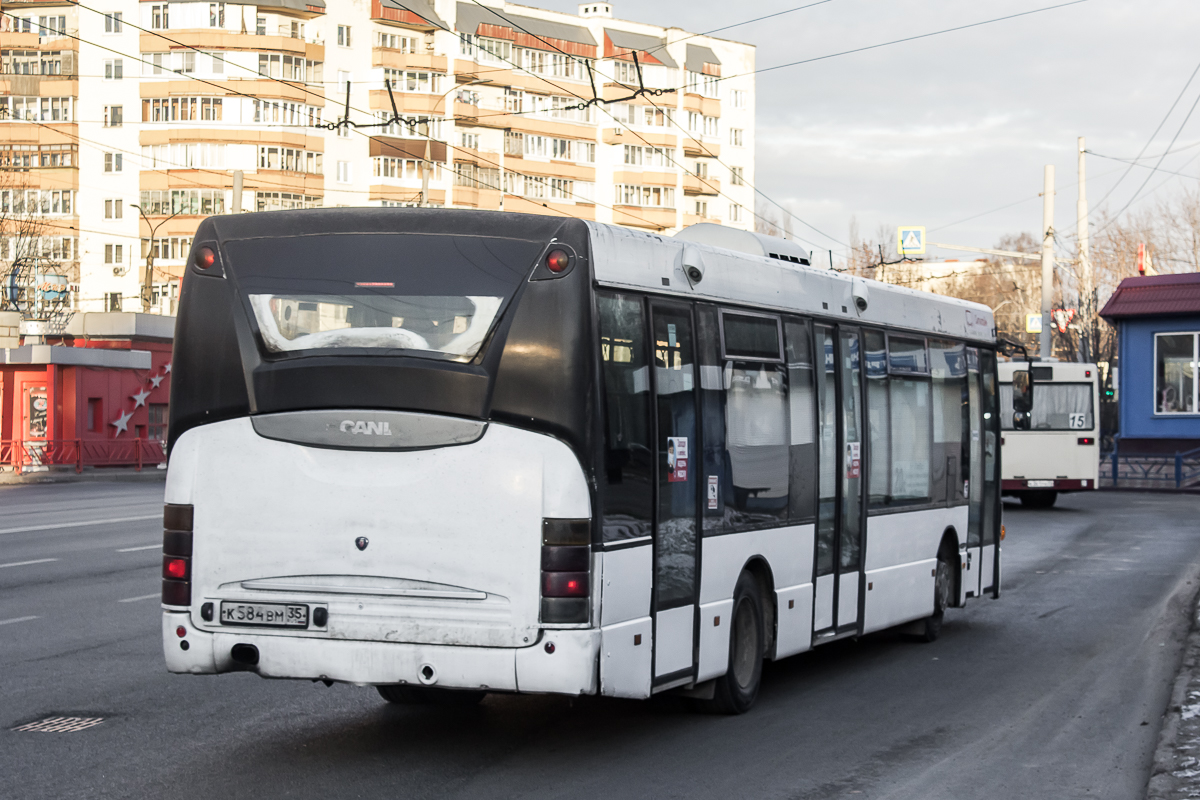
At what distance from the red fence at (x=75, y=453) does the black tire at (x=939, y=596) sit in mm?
33852

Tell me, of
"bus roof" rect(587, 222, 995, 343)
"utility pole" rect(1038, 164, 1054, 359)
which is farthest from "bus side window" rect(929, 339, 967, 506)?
"utility pole" rect(1038, 164, 1054, 359)

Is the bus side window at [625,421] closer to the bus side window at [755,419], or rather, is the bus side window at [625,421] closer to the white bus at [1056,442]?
the bus side window at [755,419]

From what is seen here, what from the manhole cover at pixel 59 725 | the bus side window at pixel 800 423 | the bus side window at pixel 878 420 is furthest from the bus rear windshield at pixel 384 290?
the bus side window at pixel 878 420

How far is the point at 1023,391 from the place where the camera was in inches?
591

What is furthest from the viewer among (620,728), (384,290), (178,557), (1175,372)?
(1175,372)

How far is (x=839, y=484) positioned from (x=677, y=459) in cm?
271

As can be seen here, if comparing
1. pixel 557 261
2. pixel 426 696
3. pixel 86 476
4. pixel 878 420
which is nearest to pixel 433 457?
pixel 557 261

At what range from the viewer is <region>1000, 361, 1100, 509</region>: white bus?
100 ft

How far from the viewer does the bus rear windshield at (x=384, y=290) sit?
6930mm

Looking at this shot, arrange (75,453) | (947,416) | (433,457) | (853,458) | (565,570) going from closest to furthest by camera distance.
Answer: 1. (565,570)
2. (433,457)
3. (853,458)
4. (947,416)
5. (75,453)

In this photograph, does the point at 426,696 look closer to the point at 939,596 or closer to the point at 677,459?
the point at 677,459

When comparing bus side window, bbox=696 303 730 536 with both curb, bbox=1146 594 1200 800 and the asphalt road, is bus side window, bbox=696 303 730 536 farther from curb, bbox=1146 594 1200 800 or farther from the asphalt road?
curb, bbox=1146 594 1200 800

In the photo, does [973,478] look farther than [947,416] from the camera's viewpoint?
Yes

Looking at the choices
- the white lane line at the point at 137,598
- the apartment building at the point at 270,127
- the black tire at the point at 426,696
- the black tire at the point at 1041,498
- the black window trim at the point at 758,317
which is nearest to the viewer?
the black tire at the point at 426,696
